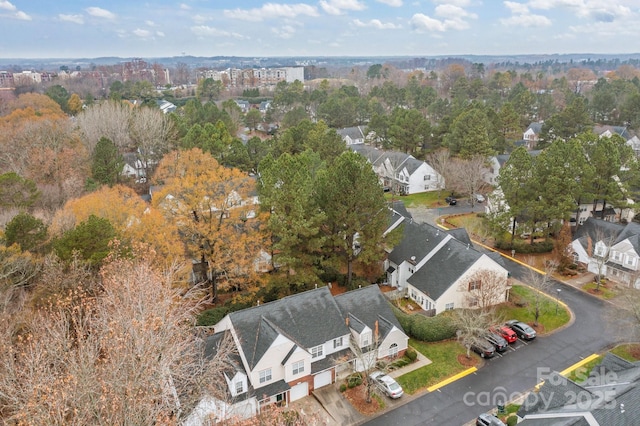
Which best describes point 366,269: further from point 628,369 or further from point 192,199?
point 628,369

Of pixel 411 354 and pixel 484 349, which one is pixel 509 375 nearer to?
pixel 484 349

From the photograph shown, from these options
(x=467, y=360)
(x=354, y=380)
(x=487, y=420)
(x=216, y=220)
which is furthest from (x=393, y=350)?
(x=216, y=220)

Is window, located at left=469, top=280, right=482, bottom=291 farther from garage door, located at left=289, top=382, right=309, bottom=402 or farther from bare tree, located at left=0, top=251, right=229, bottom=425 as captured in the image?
bare tree, located at left=0, top=251, right=229, bottom=425

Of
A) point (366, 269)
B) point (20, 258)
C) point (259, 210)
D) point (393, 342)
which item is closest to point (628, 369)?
point (393, 342)

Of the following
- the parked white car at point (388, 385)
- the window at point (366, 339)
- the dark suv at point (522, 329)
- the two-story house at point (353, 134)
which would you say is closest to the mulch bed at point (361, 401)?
the parked white car at point (388, 385)

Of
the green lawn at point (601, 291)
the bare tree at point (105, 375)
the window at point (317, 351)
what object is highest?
the bare tree at point (105, 375)

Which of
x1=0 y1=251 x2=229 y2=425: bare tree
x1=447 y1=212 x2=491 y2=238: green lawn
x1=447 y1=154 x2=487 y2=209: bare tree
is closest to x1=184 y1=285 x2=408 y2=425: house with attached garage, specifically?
x1=0 y1=251 x2=229 y2=425: bare tree

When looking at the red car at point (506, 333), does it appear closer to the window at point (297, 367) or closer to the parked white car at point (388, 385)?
the parked white car at point (388, 385)
